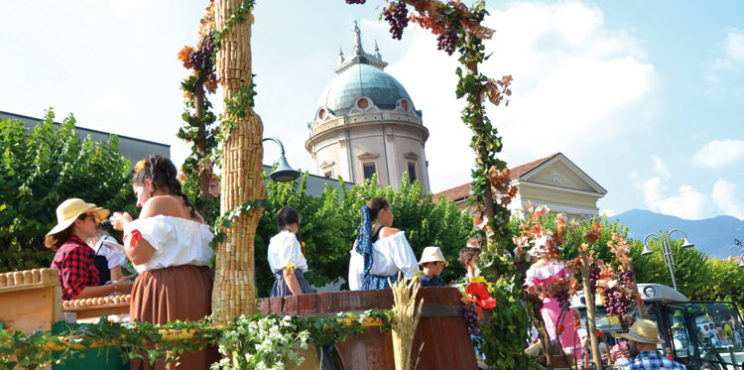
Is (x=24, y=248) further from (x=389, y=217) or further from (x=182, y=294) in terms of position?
(x=182, y=294)

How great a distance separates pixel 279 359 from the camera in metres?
3.20

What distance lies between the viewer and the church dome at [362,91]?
49.5 m

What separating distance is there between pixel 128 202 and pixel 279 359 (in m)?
12.6

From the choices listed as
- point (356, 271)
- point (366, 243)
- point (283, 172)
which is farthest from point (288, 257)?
point (283, 172)

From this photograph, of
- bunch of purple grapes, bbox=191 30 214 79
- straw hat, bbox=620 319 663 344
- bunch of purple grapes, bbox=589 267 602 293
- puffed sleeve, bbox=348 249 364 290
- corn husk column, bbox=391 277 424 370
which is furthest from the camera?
bunch of purple grapes, bbox=589 267 602 293

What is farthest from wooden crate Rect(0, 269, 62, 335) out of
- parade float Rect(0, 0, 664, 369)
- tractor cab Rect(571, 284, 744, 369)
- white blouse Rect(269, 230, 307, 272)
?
tractor cab Rect(571, 284, 744, 369)

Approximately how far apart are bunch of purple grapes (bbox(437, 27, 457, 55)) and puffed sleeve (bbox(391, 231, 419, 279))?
1.74 m

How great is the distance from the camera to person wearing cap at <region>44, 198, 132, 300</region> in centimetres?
434

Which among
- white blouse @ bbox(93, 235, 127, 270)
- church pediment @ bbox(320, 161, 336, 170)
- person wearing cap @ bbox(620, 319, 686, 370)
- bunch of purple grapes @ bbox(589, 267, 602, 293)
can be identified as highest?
church pediment @ bbox(320, 161, 336, 170)

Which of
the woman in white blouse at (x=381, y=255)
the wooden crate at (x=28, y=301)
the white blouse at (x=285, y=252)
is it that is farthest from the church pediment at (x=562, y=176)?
the wooden crate at (x=28, y=301)

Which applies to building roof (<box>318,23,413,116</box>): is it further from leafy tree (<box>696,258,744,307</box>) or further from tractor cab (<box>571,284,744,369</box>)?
tractor cab (<box>571,284,744,369</box>)

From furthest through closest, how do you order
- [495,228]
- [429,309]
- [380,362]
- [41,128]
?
[41,128], [495,228], [429,309], [380,362]

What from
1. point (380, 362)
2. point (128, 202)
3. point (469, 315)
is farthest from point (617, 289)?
point (128, 202)

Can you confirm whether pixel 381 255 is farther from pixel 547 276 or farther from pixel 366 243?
pixel 547 276
